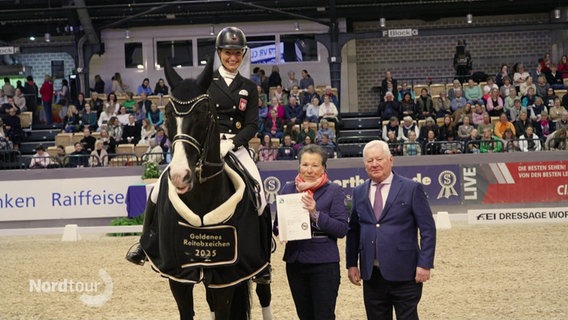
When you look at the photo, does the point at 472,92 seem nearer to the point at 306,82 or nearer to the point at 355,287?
the point at 306,82

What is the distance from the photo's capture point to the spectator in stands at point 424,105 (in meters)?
19.8

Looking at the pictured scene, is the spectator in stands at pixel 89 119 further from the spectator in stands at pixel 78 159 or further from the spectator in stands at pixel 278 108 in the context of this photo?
the spectator in stands at pixel 278 108

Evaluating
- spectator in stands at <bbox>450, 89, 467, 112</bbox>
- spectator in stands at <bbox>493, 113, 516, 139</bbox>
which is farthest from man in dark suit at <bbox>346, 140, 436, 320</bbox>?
spectator in stands at <bbox>450, 89, 467, 112</bbox>

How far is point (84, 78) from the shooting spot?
2322 centimetres

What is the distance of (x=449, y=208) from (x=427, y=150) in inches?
52.2

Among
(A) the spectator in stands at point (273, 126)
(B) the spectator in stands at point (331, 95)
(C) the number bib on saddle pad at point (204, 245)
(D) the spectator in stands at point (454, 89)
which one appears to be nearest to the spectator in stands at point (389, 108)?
(B) the spectator in stands at point (331, 95)

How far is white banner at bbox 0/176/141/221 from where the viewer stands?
16375mm

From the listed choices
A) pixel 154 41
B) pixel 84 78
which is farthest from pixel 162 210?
pixel 154 41

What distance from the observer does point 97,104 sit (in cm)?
2153

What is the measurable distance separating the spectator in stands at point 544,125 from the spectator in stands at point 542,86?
5.63 feet

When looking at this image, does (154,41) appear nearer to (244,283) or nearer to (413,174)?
(413,174)

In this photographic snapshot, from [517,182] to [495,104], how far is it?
375cm

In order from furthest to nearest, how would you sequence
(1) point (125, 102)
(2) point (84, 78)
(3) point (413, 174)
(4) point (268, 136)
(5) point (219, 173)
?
(2) point (84, 78), (1) point (125, 102), (4) point (268, 136), (3) point (413, 174), (5) point (219, 173)

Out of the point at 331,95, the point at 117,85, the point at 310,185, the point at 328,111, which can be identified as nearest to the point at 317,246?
the point at 310,185
